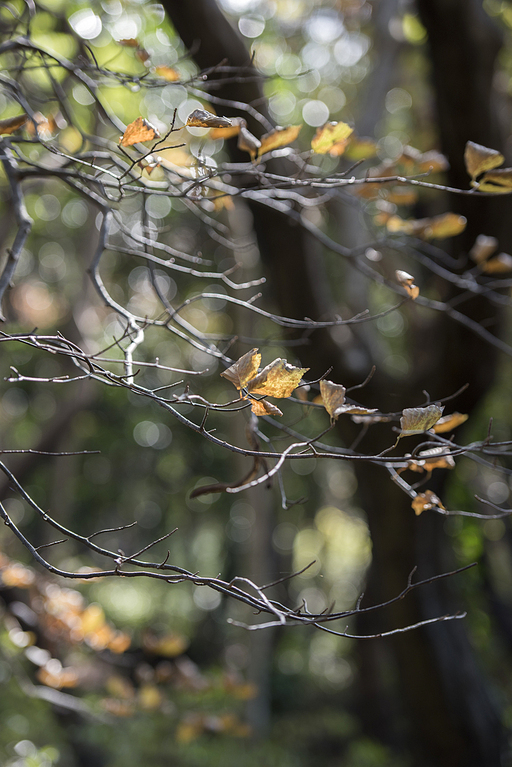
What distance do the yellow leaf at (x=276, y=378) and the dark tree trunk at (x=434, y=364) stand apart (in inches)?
63.1

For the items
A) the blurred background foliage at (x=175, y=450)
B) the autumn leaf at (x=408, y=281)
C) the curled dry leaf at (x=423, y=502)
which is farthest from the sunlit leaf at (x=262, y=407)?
the autumn leaf at (x=408, y=281)

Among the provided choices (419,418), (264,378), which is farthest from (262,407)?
(419,418)

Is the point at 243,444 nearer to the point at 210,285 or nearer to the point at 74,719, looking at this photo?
the point at 210,285

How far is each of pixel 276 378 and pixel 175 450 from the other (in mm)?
7616

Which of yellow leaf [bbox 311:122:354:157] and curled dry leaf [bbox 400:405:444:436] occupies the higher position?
yellow leaf [bbox 311:122:354:157]

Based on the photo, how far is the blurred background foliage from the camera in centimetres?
247

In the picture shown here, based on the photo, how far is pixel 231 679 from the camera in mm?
2572

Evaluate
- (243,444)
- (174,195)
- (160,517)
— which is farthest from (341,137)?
(160,517)

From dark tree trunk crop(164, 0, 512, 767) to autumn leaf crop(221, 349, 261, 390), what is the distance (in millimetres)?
1588

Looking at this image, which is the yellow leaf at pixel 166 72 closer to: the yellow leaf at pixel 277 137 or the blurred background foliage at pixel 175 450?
the blurred background foliage at pixel 175 450

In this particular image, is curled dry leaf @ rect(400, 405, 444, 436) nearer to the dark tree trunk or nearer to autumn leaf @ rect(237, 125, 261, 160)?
autumn leaf @ rect(237, 125, 261, 160)

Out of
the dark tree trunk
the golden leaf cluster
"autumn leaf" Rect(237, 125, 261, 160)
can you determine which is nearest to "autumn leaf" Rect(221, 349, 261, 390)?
the golden leaf cluster

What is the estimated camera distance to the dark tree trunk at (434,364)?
2047 mm

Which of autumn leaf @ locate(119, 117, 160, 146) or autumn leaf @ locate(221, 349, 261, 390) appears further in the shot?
autumn leaf @ locate(119, 117, 160, 146)
